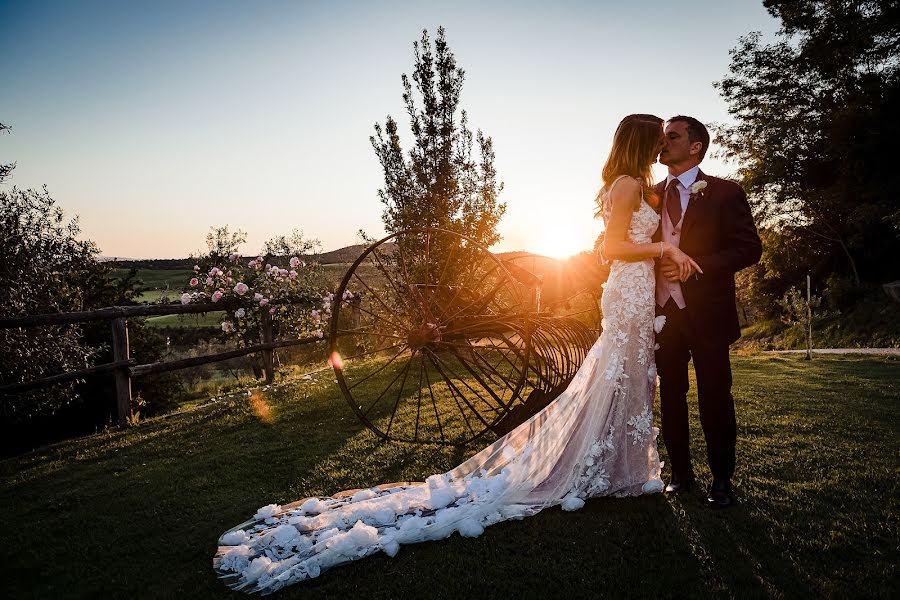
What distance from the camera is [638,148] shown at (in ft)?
10.2

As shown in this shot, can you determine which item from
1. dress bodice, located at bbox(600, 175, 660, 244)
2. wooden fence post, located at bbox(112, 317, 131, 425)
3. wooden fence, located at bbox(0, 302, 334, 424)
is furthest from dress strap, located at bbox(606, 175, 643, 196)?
wooden fence post, located at bbox(112, 317, 131, 425)

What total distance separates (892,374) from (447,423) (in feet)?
22.1

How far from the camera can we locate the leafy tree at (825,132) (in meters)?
15.9

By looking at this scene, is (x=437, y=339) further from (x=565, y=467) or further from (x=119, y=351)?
(x=119, y=351)

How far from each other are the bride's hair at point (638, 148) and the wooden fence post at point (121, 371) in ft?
18.5

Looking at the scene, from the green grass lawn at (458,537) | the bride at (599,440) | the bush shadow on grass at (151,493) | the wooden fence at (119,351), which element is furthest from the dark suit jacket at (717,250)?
the wooden fence at (119,351)

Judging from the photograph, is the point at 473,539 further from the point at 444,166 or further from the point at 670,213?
the point at 444,166

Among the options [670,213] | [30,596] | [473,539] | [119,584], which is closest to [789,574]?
[473,539]

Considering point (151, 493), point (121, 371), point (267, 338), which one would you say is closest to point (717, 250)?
point (151, 493)

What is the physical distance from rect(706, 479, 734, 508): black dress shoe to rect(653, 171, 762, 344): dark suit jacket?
2.73 feet

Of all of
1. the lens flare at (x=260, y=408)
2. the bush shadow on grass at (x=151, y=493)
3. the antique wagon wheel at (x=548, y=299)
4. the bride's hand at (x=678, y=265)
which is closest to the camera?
the bush shadow on grass at (x=151, y=493)

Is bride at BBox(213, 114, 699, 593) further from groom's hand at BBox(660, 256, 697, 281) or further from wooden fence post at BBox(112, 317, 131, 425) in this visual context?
wooden fence post at BBox(112, 317, 131, 425)

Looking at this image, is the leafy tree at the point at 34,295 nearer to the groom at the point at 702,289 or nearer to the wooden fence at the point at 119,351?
the wooden fence at the point at 119,351

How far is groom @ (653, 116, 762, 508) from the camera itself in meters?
2.93
